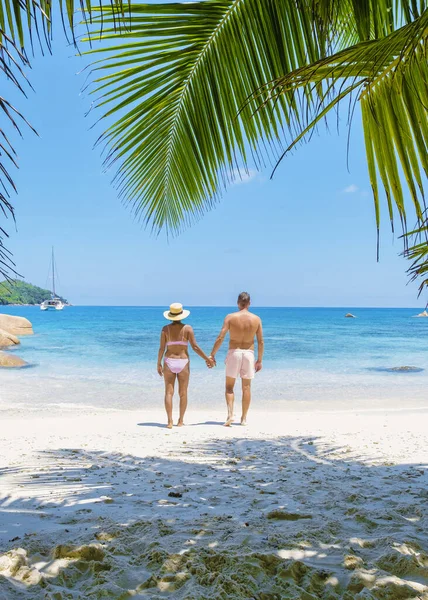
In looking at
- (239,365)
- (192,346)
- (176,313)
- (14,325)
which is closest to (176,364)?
(192,346)

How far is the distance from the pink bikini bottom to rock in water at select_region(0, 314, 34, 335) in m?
22.8

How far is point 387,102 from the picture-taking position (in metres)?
2.03

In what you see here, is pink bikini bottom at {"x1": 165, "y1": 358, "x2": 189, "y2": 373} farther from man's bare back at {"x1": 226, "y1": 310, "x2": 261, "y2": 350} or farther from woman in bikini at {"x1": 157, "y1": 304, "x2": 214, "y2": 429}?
man's bare back at {"x1": 226, "y1": 310, "x2": 261, "y2": 350}

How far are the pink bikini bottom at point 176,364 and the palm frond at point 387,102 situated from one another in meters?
4.70

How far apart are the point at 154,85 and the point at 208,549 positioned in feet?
7.29

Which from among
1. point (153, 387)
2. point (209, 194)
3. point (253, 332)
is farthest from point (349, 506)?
point (153, 387)

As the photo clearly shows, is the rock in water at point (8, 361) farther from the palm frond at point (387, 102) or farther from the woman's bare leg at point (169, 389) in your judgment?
the palm frond at point (387, 102)

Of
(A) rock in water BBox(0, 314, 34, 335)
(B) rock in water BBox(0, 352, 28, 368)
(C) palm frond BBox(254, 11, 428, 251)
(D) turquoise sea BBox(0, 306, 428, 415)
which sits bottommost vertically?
(D) turquoise sea BBox(0, 306, 428, 415)

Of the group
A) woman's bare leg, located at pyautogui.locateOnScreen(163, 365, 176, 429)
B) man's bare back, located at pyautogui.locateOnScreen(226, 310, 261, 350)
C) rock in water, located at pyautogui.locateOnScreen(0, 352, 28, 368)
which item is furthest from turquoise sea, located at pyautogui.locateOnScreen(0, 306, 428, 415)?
man's bare back, located at pyautogui.locateOnScreen(226, 310, 261, 350)

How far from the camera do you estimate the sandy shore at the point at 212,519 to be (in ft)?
6.81

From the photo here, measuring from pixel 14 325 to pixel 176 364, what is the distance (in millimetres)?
24604

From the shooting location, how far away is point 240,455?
15.9ft

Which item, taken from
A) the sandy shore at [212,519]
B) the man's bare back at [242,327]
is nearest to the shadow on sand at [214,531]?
the sandy shore at [212,519]

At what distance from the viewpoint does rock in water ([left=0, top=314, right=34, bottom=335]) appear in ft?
89.1
